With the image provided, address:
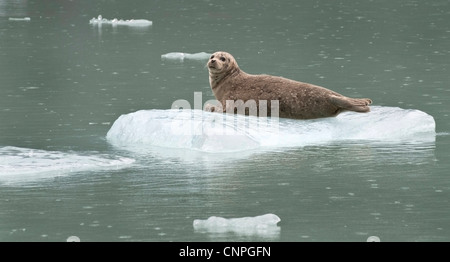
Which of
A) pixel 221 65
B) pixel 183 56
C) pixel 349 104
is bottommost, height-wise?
pixel 183 56

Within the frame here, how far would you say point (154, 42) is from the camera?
56.7 ft

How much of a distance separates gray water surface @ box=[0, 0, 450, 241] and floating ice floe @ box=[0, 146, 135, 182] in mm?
15

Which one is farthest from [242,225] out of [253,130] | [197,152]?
[253,130]

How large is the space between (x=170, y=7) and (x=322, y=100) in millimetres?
14259

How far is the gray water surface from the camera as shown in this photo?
6.71 m

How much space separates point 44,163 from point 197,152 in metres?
1.22

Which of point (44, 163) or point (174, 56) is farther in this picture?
point (174, 56)

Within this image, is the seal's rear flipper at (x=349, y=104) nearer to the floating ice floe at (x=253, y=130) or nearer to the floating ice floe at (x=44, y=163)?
the floating ice floe at (x=253, y=130)

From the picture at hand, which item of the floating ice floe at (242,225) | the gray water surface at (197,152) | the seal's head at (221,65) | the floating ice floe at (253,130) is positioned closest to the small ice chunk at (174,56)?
the gray water surface at (197,152)

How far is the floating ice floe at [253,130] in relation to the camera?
29.2ft

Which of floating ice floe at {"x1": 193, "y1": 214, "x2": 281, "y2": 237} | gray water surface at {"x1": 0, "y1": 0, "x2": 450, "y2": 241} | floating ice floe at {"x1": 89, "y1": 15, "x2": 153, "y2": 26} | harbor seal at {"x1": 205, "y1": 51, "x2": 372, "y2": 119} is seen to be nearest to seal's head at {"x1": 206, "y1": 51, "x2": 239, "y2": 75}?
harbor seal at {"x1": 205, "y1": 51, "x2": 372, "y2": 119}

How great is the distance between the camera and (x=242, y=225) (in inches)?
257

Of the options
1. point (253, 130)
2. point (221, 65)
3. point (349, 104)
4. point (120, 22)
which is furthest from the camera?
point (120, 22)

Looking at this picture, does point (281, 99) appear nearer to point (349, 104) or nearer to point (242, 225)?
point (349, 104)
